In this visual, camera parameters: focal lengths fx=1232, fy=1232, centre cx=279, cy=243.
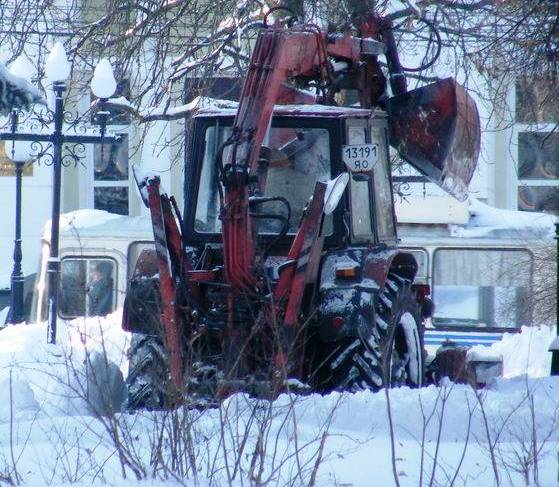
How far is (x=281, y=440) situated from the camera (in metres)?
6.65

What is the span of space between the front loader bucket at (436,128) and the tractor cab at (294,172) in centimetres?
52

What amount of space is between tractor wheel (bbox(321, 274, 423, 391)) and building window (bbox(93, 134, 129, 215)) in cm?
1234

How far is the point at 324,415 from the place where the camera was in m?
6.78

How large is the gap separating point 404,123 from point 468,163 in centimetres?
62

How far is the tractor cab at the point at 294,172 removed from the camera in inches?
302

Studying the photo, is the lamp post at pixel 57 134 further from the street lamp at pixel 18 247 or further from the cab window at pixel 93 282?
the cab window at pixel 93 282

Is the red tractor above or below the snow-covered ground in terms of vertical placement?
above

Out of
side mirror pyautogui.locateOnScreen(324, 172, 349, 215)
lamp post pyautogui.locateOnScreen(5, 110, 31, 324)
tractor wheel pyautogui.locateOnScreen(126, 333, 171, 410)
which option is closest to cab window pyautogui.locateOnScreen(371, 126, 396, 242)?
side mirror pyautogui.locateOnScreen(324, 172, 349, 215)

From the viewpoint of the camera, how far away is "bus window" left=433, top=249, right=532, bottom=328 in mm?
14156

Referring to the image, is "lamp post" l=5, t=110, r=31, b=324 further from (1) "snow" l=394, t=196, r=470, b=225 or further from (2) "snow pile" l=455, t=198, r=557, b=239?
(2) "snow pile" l=455, t=198, r=557, b=239

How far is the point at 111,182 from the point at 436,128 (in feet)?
40.4

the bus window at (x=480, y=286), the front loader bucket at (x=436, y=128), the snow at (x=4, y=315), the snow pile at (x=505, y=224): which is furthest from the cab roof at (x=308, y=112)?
the snow at (x=4, y=315)

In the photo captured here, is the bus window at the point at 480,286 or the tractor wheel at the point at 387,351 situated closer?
the tractor wheel at the point at 387,351

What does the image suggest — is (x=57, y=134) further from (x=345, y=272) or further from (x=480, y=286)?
(x=480, y=286)
